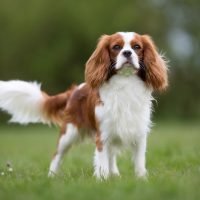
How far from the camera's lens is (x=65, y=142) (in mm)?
8594

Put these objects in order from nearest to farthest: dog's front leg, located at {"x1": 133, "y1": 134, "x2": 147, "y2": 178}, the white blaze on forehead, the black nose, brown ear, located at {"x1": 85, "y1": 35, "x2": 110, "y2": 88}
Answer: the black nose, the white blaze on forehead, brown ear, located at {"x1": 85, "y1": 35, "x2": 110, "y2": 88}, dog's front leg, located at {"x1": 133, "y1": 134, "x2": 147, "y2": 178}

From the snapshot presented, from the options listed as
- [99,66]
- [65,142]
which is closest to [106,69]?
[99,66]

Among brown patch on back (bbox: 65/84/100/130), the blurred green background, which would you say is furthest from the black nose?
the blurred green background

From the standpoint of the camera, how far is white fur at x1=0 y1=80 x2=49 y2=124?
29.6ft

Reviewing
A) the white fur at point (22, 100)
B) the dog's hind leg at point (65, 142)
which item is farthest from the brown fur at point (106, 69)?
the white fur at point (22, 100)

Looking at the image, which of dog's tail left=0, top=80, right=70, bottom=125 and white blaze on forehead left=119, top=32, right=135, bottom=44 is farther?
dog's tail left=0, top=80, right=70, bottom=125

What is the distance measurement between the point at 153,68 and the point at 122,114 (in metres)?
0.64

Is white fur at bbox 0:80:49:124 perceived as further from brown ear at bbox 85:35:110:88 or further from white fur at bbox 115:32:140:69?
white fur at bbox 115:32:140:69

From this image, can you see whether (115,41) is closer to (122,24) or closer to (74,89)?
(74,89)

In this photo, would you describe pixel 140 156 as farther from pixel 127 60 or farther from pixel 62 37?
pixel 62 37

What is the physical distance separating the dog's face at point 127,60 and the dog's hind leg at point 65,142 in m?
1.11

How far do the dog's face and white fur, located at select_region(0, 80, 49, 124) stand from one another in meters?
1.71

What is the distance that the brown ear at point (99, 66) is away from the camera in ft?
24.1

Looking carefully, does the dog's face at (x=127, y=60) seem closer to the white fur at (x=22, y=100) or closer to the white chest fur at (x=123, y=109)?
the white chest fur at (x=123, y=109)
